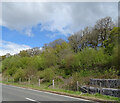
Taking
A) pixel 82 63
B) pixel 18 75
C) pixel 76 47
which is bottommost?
pixel 18 75

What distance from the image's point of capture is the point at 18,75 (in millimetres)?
24031

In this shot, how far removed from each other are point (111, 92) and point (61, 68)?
1720 centimetres

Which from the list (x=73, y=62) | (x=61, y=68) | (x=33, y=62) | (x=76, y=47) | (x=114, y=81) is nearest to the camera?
(x=114, y=81)

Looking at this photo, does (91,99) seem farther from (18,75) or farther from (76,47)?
(76,47)

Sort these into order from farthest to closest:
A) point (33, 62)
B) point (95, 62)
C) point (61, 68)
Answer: point (33, 62), point (61, 68), point (95, 62)

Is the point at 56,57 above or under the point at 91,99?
above

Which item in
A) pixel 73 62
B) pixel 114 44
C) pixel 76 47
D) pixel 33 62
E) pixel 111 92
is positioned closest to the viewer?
pixel 114 44

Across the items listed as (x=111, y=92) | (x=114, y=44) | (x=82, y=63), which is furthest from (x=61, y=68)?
(x=114, y=44)

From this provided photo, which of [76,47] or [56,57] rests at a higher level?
[76,47]

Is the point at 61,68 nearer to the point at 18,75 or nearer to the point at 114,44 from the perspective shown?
the point at 18,75

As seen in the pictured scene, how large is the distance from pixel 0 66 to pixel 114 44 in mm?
46156

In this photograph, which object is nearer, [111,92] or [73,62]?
[111,92]

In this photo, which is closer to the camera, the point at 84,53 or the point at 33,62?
the point at 84,53

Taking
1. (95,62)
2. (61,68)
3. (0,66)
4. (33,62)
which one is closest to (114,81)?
(95,62)
